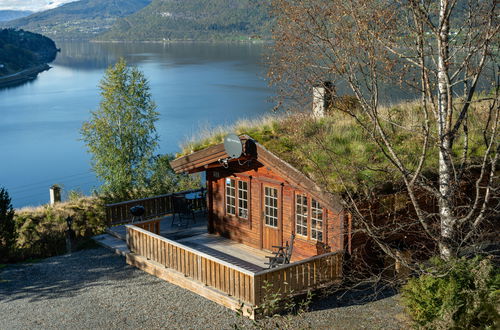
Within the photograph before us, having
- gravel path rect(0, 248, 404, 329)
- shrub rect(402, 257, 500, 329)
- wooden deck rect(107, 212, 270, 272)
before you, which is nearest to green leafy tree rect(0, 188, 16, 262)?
gravel path rect(0, 248, 404, 329)

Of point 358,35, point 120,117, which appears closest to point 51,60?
point 120,117

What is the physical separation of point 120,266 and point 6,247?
11.5 ft

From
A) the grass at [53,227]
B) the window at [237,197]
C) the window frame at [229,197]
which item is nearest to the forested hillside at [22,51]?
the grass at [53,227]

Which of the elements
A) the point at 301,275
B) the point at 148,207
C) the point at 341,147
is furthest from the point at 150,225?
the point at 341,147

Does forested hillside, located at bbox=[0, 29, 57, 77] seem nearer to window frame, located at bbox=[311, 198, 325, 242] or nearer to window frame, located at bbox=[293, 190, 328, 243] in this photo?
window frame, located at bbox=[293, 190, 328, 243]

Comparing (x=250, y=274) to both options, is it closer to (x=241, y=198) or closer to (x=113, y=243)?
(x=241, y=198)

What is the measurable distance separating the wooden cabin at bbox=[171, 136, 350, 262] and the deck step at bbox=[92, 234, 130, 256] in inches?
89.3

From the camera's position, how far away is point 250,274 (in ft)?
34.4

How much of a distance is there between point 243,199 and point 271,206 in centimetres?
100

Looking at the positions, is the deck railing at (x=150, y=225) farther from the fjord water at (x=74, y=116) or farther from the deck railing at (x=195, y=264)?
the fjord water at (x=74, y=116)

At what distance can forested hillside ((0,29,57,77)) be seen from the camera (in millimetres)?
124250

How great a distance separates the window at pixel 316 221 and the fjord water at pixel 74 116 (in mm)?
6640

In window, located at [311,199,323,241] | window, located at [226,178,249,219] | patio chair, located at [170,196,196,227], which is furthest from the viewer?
patio chair, located at [170,196,196,227]

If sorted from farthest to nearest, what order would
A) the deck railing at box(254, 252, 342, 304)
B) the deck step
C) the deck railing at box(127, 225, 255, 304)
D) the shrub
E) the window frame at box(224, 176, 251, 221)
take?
the deck step < the window frame at box(224, 176, 251, 221) < the deck railing at box(127, 225, 255, 304) < the deck railing at box(254, 252, 342, 304) < the shrub
